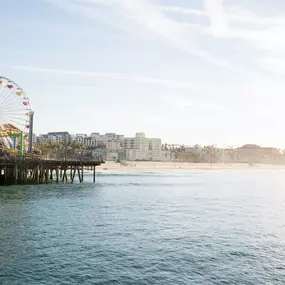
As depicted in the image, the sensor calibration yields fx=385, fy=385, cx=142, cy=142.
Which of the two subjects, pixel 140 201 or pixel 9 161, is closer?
pixel 140 201

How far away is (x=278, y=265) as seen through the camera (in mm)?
25031

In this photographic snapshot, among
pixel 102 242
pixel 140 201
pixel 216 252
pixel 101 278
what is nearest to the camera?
pixel 101 278

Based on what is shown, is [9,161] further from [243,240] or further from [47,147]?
[47,147]

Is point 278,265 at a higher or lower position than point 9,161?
lower

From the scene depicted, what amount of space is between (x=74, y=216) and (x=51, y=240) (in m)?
11.9

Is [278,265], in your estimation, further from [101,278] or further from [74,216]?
[74,216]

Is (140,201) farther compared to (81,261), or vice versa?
(140,201)

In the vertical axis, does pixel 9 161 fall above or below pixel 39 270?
above

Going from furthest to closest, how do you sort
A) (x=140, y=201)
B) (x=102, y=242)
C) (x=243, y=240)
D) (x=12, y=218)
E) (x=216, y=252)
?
1. (x=140, y=201)
2. (x=12, y=218)
3. (x=243, y=240)
4. (x=102, y=242)
5. (x=216, y=252)

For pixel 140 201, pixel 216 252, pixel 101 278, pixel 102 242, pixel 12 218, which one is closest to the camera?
pixel 101 278

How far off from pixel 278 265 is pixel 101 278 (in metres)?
11.7

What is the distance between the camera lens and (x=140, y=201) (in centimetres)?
5822

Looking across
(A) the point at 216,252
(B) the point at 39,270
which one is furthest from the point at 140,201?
(B) the point at 39,270

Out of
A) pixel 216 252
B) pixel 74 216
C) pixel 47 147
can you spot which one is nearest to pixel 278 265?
pixel 216 252
